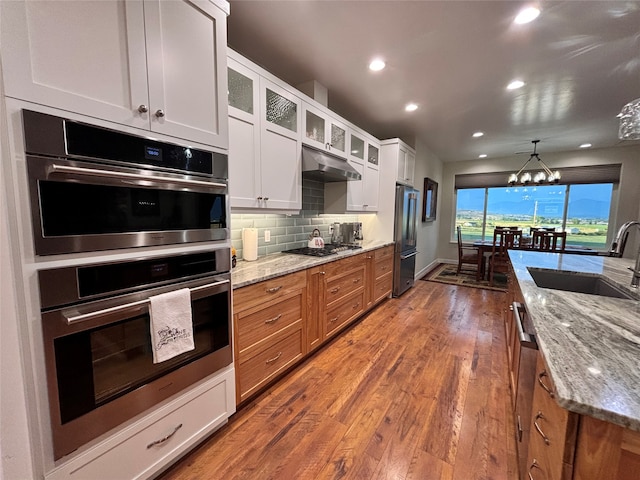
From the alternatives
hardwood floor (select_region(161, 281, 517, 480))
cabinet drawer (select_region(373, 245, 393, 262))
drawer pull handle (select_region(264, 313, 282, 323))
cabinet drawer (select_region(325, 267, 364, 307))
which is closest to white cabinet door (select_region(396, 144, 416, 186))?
cabinet drawer (select_region(373, 245, 393, 262))

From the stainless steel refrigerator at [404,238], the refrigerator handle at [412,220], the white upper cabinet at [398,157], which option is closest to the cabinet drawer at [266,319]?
the stainless steel refrigerator at [404,238]

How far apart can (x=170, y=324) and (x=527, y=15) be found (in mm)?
2809

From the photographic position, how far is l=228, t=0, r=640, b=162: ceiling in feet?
5.65

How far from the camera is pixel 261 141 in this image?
1.96 meters

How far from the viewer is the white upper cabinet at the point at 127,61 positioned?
2.69ft

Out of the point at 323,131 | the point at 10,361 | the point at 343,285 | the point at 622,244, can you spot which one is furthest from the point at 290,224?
the point at 622,244

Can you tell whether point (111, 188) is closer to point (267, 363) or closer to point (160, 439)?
point (160, 439)

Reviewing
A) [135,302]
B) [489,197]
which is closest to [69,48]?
[135,302]

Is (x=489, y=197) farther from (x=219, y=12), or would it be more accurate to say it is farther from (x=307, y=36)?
(x=219, y=12)

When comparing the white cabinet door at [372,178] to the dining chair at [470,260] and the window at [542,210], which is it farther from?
the window at [542,210]

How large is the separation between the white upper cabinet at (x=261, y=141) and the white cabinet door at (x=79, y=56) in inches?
27.9

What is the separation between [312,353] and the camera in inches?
95.6

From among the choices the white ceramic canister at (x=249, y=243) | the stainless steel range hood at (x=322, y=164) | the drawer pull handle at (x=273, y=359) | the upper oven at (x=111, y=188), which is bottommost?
the drawer pull handle at (x=273, y=359)

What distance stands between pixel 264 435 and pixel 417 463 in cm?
86
